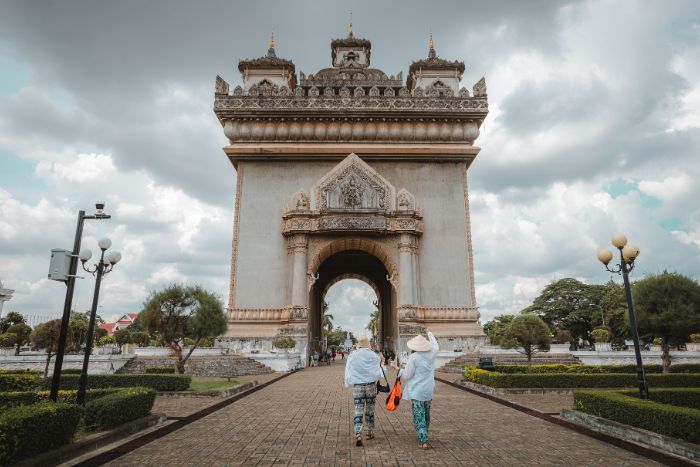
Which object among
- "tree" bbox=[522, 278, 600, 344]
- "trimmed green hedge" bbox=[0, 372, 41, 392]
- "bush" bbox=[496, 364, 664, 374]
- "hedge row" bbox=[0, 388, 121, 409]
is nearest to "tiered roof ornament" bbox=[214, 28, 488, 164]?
"bush" bbox=[496, 364, 664, 374]

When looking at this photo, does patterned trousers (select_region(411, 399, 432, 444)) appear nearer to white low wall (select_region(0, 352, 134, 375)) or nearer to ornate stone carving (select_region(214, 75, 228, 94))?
white low wall (select_region(0, 352, 134, 375))

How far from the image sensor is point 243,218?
29.8 m

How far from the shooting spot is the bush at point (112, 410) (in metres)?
7.69

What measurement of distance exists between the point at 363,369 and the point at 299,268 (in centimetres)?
2091

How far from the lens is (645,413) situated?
735 cm

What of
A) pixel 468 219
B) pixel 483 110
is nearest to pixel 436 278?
pixel 468 219

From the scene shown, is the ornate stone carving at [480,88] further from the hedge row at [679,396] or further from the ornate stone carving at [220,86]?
the hedge row at [679,396]

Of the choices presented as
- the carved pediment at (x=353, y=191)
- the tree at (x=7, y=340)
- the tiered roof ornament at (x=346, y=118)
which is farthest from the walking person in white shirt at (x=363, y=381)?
the tree at (x=7, y=340)

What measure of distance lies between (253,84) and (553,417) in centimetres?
3215

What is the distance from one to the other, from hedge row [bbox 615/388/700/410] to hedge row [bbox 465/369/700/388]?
466 cm

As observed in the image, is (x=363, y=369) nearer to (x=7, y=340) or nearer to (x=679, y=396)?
(x=679, y=396)

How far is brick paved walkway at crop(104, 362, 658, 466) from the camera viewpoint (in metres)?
6.19

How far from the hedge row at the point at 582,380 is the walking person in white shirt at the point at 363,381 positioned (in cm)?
766

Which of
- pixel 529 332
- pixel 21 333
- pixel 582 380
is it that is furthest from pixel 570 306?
pixel 21 333
